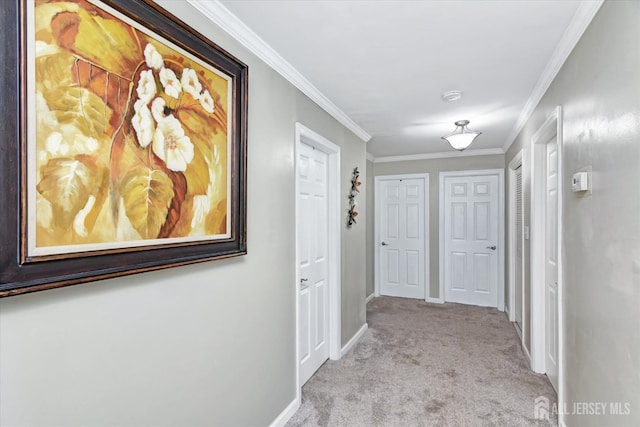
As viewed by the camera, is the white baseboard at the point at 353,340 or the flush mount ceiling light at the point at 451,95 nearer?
the flush mount ceiling light at the point at 451,95

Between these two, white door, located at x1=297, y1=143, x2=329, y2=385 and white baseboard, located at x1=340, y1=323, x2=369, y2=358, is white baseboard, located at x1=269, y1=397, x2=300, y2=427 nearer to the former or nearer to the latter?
white door, located at x1=297, y1=143, x2=329, y2=385

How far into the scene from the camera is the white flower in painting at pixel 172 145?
1.30 meters

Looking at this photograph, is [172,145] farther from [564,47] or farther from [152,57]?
[564,47]

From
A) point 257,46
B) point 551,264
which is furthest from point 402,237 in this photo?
point 257,46

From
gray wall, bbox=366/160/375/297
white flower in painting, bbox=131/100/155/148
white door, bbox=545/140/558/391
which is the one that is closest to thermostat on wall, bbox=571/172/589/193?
white door, bbox=545/140/558/391

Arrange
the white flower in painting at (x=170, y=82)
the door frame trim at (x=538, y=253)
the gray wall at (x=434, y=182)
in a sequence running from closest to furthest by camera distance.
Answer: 1. the white flower in painting at (x=170, y=82)
2. the door frame trim at (x=538, y=253)
3. the gray wall at (x=434, y=182)

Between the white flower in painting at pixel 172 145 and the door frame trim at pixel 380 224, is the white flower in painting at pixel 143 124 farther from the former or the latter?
the door frame trim at pixel 380 224

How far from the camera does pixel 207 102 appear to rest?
153 cm

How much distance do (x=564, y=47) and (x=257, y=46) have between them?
170 centimetres

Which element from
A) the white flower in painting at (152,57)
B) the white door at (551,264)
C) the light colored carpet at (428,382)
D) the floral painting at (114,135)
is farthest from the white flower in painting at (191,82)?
the white door at (551,264)

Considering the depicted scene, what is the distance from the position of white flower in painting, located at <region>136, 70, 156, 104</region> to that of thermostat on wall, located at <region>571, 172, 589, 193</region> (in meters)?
1.98

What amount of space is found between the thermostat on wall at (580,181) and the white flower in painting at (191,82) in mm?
1873

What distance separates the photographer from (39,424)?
3.20 ft

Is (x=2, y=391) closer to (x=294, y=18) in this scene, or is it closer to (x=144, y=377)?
(x=144, y=377)
